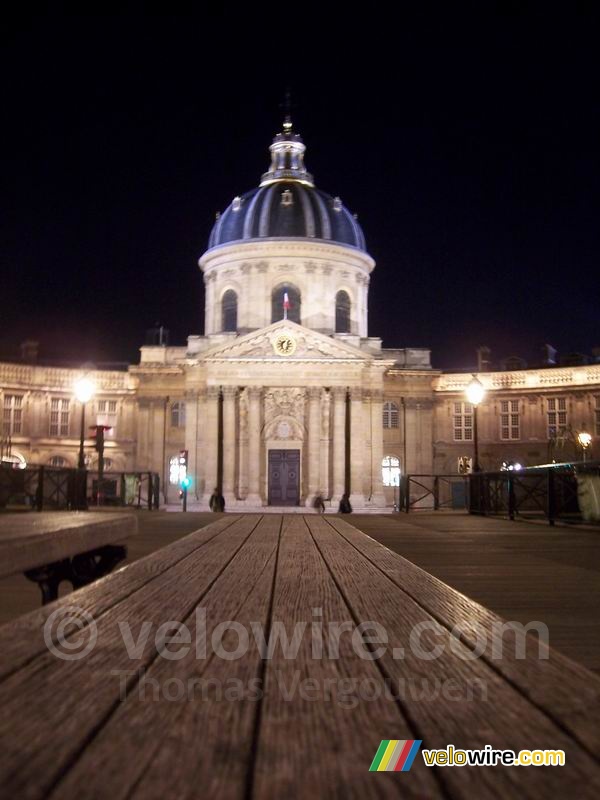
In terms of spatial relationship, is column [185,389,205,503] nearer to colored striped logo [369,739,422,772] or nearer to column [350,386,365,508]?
column [350,386,365,508]

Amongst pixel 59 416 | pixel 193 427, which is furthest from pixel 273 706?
pixel 59 416

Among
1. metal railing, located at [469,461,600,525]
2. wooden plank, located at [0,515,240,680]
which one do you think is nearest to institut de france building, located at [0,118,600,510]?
metal railing, located at [469,461,600,525]

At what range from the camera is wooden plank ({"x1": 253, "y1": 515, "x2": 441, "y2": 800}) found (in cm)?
156

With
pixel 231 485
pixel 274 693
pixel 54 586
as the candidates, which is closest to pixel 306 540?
pixel 54 586

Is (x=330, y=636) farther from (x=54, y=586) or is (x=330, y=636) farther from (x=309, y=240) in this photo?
(x=309, y=240)

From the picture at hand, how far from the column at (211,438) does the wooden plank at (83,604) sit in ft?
143

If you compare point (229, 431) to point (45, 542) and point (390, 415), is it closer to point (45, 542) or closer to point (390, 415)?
point (390, 415)

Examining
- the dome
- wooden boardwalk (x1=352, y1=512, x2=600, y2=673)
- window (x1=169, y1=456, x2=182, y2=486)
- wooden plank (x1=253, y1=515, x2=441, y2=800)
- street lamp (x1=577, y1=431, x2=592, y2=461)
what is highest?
the dome

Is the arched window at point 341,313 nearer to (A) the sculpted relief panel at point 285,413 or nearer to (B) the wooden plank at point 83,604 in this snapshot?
(A) the sculpted relief panel at point 285,413

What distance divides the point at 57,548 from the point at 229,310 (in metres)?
50.8

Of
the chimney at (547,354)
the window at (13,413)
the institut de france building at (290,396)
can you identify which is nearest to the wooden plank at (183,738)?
the institut de france building at (290,396)

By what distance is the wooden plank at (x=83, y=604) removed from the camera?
2.54 meters

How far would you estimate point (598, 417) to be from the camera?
179 ft

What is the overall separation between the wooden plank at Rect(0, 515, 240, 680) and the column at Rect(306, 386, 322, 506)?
43361 millimetres
